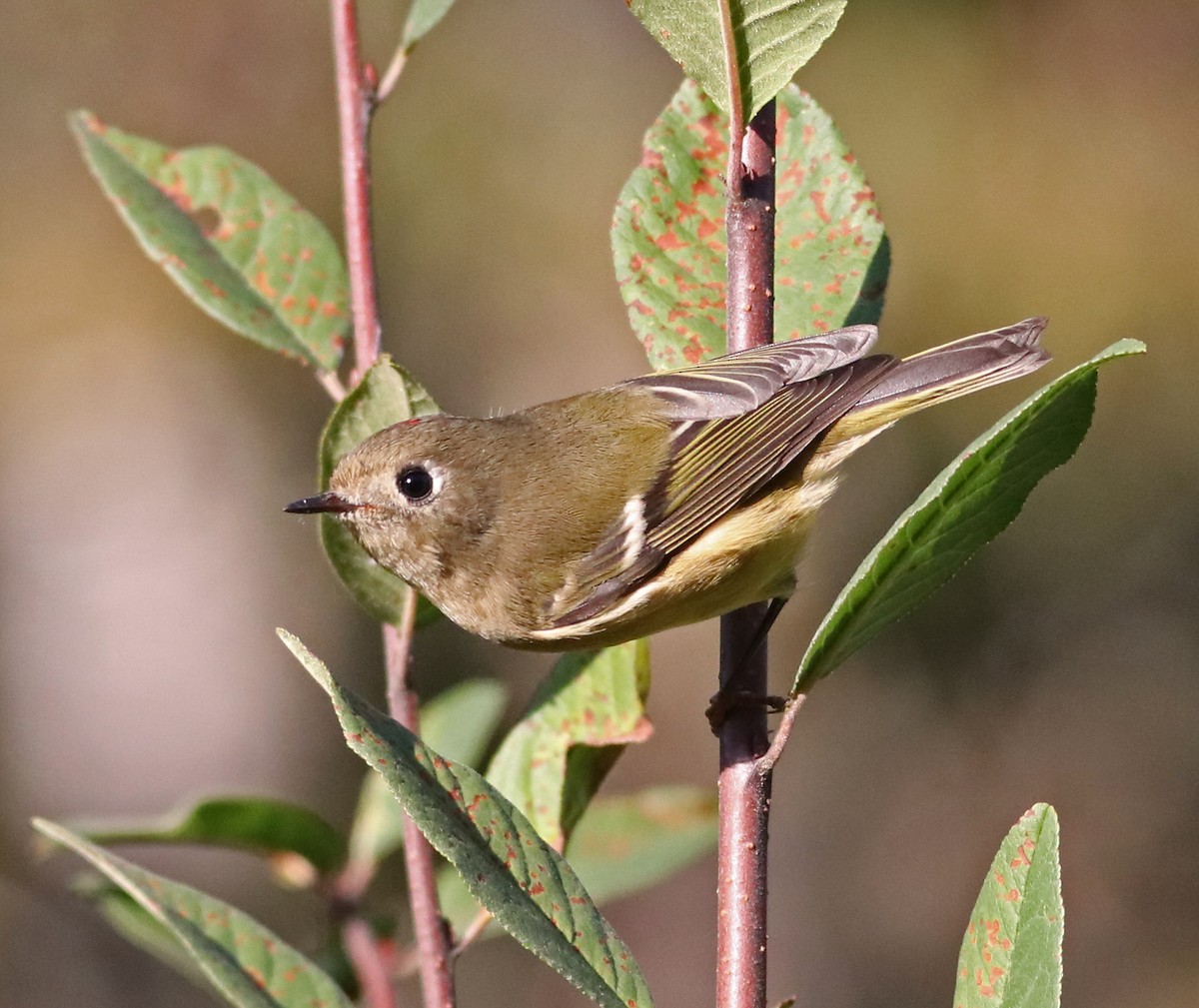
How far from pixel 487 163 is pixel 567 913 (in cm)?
292

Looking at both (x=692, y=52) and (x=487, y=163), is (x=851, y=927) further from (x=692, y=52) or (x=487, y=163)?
(x=692, y=52)

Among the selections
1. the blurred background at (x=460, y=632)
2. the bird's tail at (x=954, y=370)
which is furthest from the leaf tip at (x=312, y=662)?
the blurred background at (x=460, y=632)

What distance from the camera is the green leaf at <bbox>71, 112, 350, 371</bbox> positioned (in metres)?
1.09

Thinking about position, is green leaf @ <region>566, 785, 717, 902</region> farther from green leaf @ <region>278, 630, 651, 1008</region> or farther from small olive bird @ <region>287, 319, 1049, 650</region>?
green leaf @ <region>278, 630, 651, 1008</region>

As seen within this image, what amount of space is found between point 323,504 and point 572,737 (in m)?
0.29

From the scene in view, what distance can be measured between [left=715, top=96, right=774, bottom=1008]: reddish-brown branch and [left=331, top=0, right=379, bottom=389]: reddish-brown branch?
0.24m

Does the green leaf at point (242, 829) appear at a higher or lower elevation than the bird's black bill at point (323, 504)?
lower

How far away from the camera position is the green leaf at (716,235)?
3.40 ft

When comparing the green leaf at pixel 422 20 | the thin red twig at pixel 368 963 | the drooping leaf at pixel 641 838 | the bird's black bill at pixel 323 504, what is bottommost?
the thin red twig at pixel 368 963

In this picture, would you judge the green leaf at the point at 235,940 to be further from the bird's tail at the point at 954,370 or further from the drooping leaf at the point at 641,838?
the bird's tail at the point at 954,370

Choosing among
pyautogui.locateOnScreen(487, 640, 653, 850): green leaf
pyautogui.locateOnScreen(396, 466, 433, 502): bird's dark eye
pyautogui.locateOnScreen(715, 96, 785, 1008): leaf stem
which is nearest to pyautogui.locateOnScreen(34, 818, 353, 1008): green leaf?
pyautogui.locateOnScreen(487, 640, 653, 850): green leaf

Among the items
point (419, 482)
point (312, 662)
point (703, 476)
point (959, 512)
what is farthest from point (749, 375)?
point (312, 662)

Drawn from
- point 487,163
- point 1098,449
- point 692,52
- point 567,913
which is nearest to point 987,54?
point 1098,449

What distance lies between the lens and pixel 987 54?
10.3 feet
